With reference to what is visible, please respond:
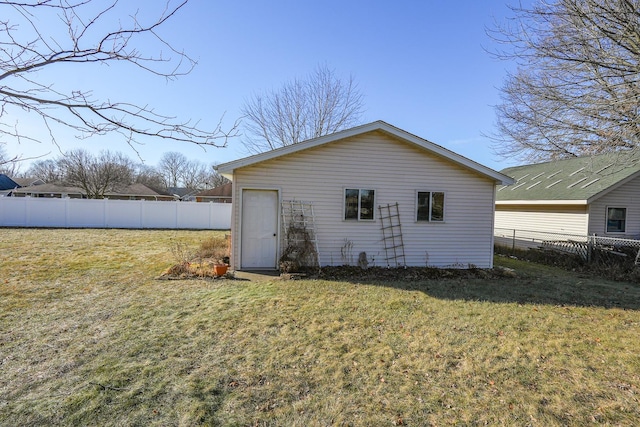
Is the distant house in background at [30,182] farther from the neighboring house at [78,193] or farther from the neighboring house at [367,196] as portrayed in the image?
the neighboring house at [367,196]

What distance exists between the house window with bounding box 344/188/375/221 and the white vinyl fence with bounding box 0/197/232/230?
1375cm

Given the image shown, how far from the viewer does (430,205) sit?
31.7 feet

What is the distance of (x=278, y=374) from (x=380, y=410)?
3.87 feet

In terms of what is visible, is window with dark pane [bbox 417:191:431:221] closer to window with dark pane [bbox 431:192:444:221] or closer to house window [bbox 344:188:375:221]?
window with dark pane [bbox 431:192:444:221]

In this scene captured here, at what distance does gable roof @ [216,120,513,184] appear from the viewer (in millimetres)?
8336

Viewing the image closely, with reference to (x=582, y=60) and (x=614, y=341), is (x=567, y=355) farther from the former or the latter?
(x=582, y=60)

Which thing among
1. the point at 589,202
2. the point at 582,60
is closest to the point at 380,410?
the point at 582,60

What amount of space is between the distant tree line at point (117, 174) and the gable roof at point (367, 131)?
14310 millimetres

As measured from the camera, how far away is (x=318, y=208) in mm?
9078

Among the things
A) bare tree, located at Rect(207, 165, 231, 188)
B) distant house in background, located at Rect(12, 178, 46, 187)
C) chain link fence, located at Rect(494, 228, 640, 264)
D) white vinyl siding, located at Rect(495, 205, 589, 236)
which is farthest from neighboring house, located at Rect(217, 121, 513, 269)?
distant house in background, located at Rect(12, 178, 46, 187)

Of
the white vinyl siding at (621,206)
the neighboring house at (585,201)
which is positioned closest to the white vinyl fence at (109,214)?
the neighboring house at (585,201)

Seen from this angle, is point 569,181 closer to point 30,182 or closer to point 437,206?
point 437,206

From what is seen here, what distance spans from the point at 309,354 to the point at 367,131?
676 cm

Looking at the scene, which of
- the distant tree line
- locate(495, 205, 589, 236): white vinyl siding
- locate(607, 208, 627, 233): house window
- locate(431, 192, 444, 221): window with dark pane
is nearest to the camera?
locate(431, 192, 444, 221): window with dark pane
